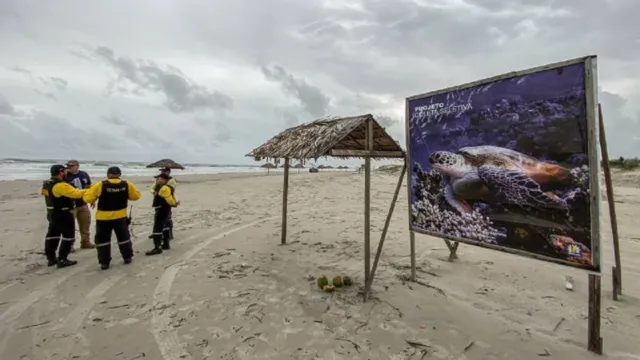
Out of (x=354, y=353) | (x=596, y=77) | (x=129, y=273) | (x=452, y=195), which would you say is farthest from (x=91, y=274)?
(x=596, y=77)

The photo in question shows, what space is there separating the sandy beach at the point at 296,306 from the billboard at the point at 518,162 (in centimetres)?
117

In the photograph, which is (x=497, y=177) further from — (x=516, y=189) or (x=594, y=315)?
(x=594, y=315)

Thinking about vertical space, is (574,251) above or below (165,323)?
above

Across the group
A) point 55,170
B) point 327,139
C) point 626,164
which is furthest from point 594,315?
point 626,164

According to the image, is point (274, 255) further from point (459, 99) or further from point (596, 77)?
point (596, 77)

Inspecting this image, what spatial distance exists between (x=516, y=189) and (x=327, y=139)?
2732mm

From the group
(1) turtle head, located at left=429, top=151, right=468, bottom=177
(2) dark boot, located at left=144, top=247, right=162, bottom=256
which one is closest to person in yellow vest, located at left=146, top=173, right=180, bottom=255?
(2) dark boot, located at left=144, top=247, right=162, bottom=256

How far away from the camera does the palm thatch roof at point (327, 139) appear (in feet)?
17.0

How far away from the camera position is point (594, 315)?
11.3ft

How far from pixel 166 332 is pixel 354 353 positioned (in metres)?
2.24

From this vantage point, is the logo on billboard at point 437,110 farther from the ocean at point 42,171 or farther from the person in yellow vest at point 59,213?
the ocean at point 42,171

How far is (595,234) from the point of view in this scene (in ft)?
10.0

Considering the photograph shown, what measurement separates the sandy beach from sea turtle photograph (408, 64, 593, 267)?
46.7 inches

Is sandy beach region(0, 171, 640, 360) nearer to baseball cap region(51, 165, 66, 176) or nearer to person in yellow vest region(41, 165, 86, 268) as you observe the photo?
person in yellow vest region(41, 165, 86, 268)
